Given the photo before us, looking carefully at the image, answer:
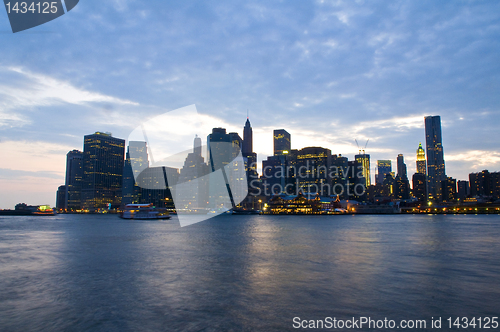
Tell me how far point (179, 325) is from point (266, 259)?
20890mm

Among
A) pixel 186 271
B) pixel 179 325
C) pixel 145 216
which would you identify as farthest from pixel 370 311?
pixel 145 216

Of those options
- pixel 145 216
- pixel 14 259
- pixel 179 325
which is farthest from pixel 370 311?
pixel 145 216

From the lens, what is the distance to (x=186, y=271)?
28.5 meters

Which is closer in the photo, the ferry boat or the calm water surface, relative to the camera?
the calm water surface

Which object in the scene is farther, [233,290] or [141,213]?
[141,213]

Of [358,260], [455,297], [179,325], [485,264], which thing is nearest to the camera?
[179,325]

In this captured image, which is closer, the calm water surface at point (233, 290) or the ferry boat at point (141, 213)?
the calm water surface at point (233, 290)

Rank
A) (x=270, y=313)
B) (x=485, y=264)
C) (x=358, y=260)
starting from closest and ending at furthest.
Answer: (x=270, y=313) < (x=485, y=264) < (x=358, y=260)

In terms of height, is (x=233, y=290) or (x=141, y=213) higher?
(x=233, y=290)

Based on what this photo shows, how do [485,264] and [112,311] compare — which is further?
[485,264]

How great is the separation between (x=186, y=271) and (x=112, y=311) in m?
11.6

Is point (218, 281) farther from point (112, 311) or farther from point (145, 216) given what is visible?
point (145, 216)

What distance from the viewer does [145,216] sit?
160m

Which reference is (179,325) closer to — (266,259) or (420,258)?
(266,259)
